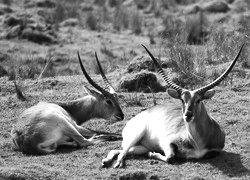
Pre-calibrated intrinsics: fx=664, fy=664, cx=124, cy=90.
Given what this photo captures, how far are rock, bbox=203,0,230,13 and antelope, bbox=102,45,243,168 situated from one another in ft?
51.1

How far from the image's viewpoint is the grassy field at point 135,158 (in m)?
8.63

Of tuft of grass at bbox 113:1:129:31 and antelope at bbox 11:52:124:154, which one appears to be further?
tuft of grass at bbox 113:1:129:31

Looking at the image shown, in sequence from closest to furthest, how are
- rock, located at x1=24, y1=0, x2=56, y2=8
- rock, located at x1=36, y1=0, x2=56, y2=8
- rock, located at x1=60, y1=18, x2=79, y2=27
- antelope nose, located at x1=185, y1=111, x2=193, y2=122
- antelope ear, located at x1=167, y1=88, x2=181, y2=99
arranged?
1. antelope nose, located at x1=185, y1=111, x2=193, y2=122
2. antelope ear, located at x1=167, y1=88, x2=181, y2=99
3. rock, located at x1=60, y1=18, x2=79, y2=27
4. rock, located at x1=24, y1=0, x2=56, y2=8
5. rock, located at x1=36, y1=0, x2=56, y2=8

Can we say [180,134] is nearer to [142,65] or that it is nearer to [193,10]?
[142,65]

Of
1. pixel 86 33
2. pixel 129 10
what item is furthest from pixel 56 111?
pixel 129 10

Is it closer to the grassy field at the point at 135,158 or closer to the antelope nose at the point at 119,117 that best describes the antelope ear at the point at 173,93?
the grassy field at the point at 135,158

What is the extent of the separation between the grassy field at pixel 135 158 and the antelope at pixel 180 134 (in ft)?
0.46

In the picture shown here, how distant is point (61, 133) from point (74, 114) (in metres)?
1.21

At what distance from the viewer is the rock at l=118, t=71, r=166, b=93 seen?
13.0 meters

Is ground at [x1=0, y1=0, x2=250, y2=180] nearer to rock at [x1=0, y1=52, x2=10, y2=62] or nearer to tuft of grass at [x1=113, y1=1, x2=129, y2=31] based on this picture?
rock at [x1=0, y1=52, x2=10, y2=62]

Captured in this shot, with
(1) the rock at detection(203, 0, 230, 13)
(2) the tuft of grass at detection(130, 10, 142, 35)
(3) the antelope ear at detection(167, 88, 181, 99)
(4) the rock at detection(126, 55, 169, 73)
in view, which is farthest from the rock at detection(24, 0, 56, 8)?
(3) the antelope ear at detection(167, 88, 181, 99)

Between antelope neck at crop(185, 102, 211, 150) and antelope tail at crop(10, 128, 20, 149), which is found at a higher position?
antelope neck at crop(185, 102, 211, 150)

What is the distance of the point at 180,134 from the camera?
366 inches

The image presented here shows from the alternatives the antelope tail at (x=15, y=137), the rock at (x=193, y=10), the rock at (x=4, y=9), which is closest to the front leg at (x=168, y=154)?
the antelope tail at (x=15, y=137)
